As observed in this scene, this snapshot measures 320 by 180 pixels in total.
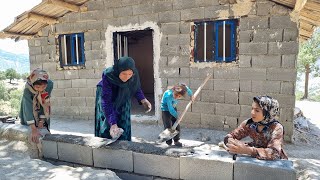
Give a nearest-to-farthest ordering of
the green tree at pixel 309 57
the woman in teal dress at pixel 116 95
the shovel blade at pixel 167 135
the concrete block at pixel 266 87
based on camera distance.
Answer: the woman in teal dress at pixel 116 95, the shovel blade at pixel 167 135, the concrete block at pixel 266 87, the green tree at pixel 309 57

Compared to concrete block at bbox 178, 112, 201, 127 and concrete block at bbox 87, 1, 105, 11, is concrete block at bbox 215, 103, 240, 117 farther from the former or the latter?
concrete block at bbox 87, 1, 105, 11

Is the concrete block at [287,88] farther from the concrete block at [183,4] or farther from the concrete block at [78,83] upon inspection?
the concrete block at [78,83]

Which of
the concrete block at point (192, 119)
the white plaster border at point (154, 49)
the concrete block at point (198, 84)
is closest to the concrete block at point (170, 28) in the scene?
the white plaster border at point (154, 49)

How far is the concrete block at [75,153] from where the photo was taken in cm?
274

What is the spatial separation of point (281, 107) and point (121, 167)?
11.5 ft

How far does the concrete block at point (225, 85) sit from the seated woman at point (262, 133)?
8.64 feet

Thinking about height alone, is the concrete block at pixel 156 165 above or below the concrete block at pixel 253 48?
below

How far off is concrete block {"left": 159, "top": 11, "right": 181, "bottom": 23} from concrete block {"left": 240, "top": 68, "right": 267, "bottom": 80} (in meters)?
1.78

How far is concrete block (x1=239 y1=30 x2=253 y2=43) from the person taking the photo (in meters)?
4.85

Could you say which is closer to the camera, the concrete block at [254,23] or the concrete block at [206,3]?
the concrete block at [254,23]

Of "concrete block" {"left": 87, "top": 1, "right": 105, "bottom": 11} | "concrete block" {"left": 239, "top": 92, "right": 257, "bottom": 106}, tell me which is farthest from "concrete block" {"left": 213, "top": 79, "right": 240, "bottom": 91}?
"concrete block" {"left": 87, "top": 1, "right": 105, "bottom": 11}

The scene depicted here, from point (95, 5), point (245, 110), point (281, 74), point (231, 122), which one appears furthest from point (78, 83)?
point (281, 74)

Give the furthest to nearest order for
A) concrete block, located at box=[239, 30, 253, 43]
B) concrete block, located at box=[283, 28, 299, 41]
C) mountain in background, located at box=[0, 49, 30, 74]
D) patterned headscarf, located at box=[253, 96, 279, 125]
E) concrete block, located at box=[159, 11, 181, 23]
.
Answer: mountain in background, located at box=[0, 49, 30, 74] < concrete block, located at box=[159, 11, 181, 23] < concrete block, located at box=[239, 30, 253, 43] < concrete block, located at box=[283, 28, 299, 41] < patterned headscarf, located at box=[253, 96, 279, 125]

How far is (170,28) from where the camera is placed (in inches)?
218
